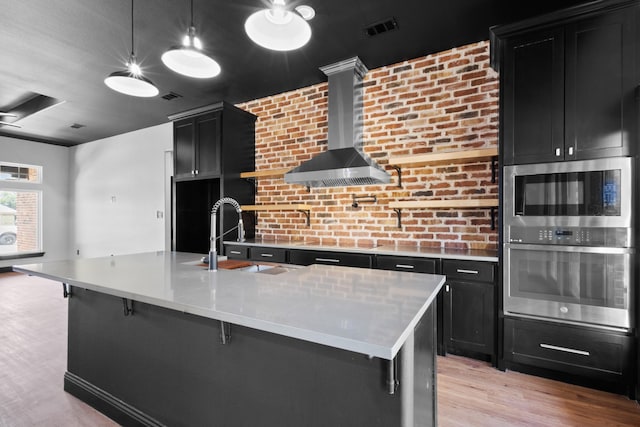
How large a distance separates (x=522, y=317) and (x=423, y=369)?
4.76 feet

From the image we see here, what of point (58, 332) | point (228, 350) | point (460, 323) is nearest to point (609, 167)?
point (460, 323)

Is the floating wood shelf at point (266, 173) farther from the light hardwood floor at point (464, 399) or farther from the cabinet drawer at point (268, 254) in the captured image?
the light hardwood floor at point (464, 399)

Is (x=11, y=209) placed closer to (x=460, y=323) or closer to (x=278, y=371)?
(x=278, y=371)

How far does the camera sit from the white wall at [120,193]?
18.5 ft

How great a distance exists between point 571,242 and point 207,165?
13.0 feet

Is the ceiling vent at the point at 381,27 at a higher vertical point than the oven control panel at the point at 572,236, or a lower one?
higher

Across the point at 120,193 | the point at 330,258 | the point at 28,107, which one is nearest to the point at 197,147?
the point at 330,258

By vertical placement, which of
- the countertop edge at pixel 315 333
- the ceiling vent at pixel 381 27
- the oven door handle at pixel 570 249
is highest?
the ceiling vent at pixel 381 27

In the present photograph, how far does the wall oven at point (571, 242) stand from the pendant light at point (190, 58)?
89.9 inches

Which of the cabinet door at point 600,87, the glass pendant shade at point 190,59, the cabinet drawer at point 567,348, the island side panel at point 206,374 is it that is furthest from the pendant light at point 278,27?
the cabinet drawer at point 567,348

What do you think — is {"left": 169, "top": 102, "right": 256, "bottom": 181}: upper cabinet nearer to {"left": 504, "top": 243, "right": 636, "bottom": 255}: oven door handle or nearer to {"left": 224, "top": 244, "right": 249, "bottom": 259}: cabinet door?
{"left": 224, "top": 244, "right": 249, "bottom": 259}: cabinet door

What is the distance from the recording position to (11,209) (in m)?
6.74

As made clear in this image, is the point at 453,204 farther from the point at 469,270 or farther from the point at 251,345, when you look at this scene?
the point at 251,345

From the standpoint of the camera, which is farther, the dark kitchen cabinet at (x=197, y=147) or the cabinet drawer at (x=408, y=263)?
the dark kitchen cabinet at (x=197, y=147)
